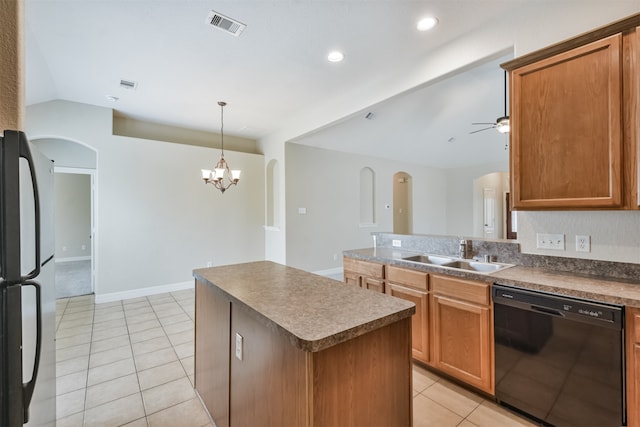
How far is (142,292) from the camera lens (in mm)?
4699

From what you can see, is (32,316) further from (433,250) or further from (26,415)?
(433,250)

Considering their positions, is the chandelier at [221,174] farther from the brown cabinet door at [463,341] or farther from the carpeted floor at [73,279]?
the brown cabinet door at [463,341]

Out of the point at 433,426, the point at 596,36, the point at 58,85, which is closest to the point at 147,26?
the point at 58,85

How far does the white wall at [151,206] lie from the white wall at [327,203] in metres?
1.01

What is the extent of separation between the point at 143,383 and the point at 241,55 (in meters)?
3.16

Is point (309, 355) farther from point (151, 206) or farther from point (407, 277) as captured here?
point (151, 206)

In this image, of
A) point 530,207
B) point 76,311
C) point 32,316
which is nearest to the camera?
point 32,316

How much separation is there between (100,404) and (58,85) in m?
3.82

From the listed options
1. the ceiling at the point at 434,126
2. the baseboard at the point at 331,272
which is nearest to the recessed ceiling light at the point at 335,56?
the ceiling at the point at 434,126

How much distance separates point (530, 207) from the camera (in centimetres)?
201

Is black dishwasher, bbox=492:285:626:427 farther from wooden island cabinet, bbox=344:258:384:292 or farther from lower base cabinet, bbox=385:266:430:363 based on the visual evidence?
wooden island cabinet, bbox=344:258:384:292

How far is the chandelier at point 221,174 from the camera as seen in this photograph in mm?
4273

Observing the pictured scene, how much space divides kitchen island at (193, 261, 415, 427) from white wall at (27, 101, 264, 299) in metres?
3.63

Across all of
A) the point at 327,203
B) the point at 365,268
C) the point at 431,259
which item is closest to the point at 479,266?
the point at 431,259
